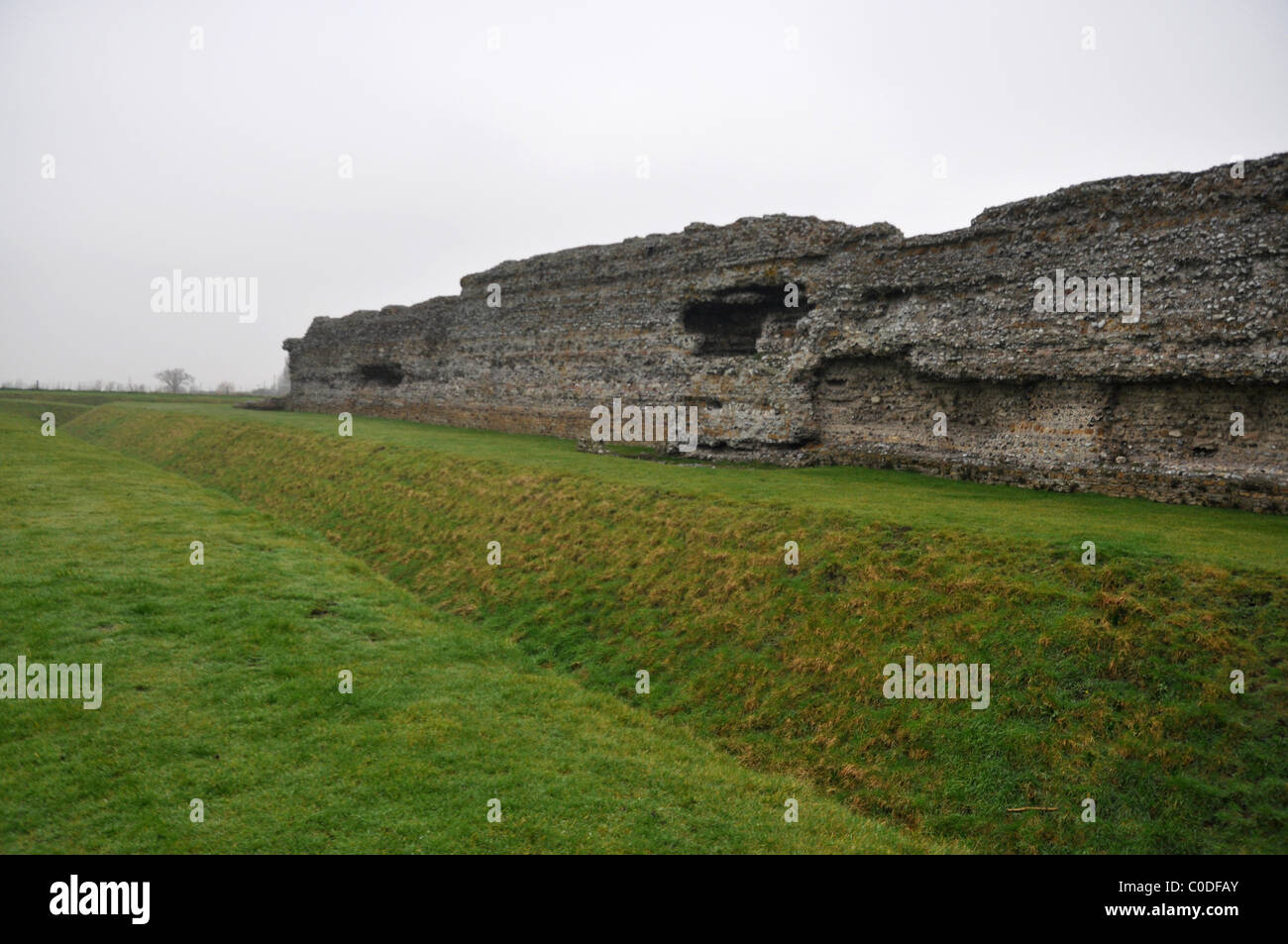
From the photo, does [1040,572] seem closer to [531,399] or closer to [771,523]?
[771,523]

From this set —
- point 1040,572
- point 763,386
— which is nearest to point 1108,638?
point 1040,572

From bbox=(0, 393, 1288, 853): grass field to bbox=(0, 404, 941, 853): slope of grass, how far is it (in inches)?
1.4

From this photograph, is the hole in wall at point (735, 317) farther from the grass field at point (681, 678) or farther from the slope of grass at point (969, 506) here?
the grass field at point (681, 678)

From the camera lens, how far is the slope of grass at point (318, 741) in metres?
5.78

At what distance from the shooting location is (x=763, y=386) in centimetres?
1836

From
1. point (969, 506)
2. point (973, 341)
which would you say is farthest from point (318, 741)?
point (973, 341)

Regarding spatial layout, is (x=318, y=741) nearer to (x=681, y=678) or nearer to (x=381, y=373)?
(x=681, y=678)

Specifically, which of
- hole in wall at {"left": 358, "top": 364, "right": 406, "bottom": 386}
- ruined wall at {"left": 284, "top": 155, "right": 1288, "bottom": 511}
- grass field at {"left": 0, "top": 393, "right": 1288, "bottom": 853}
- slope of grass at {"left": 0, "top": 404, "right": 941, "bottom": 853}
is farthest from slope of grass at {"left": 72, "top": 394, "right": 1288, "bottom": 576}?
hole in wall at {"left": 358, "top": 364, "right": 406, "bottom": 386}

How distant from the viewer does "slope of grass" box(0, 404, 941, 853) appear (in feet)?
19.0

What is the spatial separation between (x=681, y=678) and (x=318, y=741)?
4165 mm

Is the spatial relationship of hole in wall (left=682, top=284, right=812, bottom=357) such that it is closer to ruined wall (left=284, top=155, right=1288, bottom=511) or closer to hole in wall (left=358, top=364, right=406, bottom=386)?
ruined wall (left=284, top=155, right=1288, bottom=511)

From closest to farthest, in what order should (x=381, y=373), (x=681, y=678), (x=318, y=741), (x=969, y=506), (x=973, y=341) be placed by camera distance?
(x=318, y=741) → (x=681, y=678) → (x=969, y=506) → (x=973, y=341) → (x=381, y=373)

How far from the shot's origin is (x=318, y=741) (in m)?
7.03

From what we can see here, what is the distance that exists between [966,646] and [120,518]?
49.7 feet
